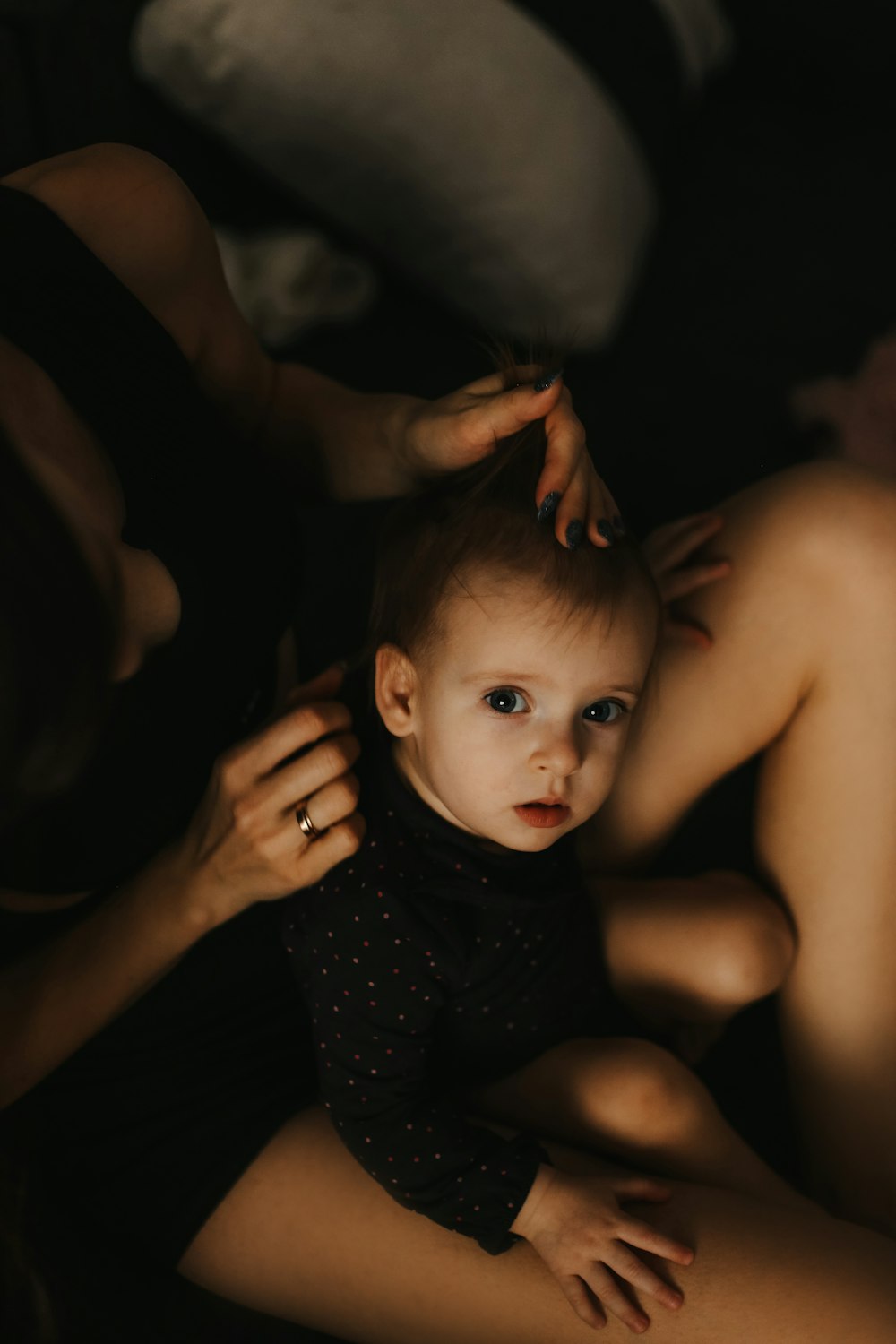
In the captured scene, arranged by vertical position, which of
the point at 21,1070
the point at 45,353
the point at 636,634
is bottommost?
the point at 21,1070

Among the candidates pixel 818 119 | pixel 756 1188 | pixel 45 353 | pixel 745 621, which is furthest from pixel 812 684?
pixel 818 119

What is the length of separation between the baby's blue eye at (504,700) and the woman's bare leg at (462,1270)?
389 mm

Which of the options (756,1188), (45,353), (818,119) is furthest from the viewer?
(818,119)

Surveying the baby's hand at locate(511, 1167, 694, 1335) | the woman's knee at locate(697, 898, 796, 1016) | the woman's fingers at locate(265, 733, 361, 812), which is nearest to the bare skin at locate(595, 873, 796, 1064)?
the woman's knee at locate(697, 898, 796, 1016)

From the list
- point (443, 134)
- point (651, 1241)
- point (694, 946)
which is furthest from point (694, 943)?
point (443, 134)

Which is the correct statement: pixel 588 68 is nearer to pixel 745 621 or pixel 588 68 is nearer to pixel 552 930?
pixel 745 621

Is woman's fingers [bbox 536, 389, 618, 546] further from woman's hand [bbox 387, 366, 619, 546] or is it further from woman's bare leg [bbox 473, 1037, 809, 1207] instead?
woman's bare leg [bbox 473, 1037, 809, 1207]

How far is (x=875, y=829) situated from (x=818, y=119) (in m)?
1.24

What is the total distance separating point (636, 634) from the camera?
819 mm

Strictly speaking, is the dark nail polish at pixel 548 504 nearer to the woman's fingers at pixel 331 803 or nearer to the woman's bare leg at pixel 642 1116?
the woman's fingers at pixel 331 803

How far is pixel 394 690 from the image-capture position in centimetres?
86

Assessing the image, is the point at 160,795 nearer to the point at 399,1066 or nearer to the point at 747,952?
the point at 399,1066

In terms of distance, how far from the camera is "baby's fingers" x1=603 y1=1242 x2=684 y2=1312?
0.82m

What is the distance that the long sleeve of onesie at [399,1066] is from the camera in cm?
84
